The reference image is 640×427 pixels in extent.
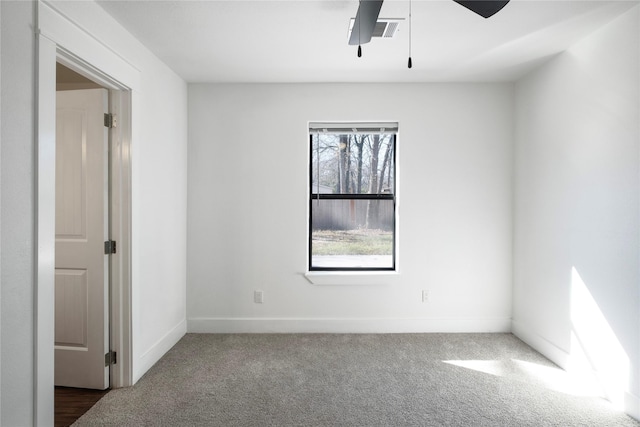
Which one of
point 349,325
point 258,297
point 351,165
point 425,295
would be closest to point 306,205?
point 351,165

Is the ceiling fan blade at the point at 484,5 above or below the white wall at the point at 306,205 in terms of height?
above

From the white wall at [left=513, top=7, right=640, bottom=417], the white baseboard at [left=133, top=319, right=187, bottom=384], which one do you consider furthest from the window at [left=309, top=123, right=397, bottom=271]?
the white baseboard at [left=133, top=319, right=187, bottom=384]

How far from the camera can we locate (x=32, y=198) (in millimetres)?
1670

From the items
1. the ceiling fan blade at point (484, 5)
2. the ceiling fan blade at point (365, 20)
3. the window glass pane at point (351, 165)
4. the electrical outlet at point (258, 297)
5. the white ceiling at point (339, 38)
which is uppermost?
the white ceiling at point (339, 38)

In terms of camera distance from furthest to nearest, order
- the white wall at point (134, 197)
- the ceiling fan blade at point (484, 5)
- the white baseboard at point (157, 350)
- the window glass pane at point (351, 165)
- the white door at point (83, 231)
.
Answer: the window glass pane at point (351, 165), the white baseboard at point (157, 350), the white door at point (83, 231), the white wall at point (134, 197), the ceiling fan blade at point (484, 5)

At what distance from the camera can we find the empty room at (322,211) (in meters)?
2.09

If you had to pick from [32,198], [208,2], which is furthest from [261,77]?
[32,198]

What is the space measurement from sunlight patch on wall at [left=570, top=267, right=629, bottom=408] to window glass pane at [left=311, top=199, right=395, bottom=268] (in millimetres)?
1600

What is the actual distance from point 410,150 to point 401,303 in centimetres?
156

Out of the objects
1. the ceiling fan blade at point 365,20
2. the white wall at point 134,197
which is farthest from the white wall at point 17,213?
the ceiling fan blade at point 365,20

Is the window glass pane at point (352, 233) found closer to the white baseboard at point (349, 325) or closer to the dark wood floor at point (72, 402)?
the white baseboard at point (349, 325)

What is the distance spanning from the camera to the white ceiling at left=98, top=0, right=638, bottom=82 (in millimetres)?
2188

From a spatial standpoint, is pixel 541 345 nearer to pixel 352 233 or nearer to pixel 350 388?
pixel 350 388

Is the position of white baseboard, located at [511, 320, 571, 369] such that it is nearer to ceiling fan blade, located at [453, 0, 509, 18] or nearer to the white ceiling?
the white ceiling
